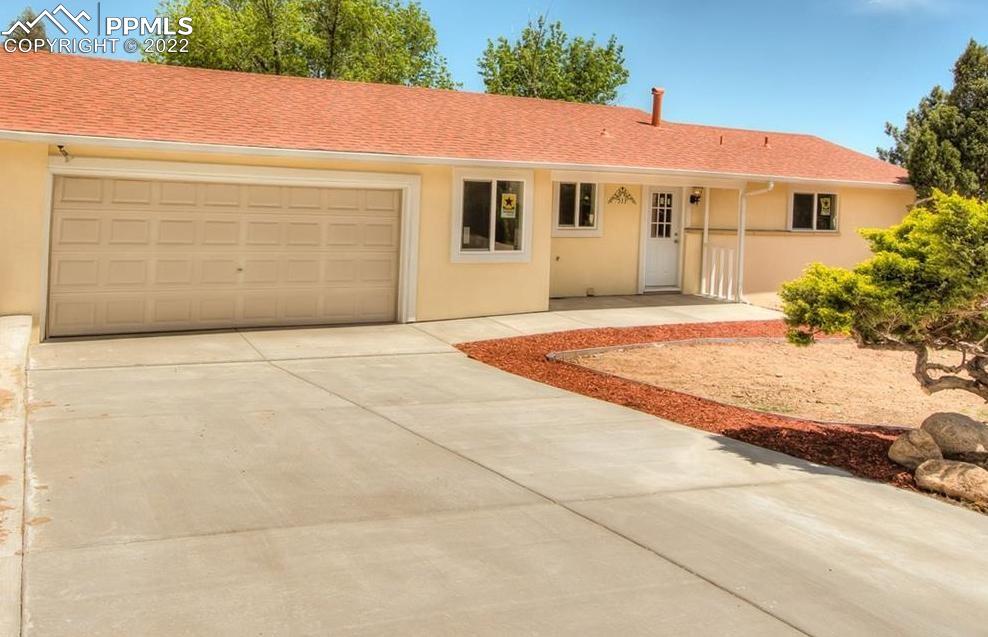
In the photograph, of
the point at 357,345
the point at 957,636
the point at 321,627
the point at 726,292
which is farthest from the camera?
the point at 726,292

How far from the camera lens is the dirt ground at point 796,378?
1102cm

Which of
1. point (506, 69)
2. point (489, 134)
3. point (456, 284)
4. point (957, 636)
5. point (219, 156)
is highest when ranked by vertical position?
point (506, 69)

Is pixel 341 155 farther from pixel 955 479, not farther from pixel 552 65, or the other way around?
pixel 552 65

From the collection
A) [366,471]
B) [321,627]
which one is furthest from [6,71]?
[321,627]

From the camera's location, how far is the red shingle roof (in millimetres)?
14453

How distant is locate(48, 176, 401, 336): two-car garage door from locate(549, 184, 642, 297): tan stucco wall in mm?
4583

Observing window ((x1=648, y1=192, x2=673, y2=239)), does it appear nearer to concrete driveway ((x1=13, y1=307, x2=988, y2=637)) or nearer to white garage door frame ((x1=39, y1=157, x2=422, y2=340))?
white garage door frame ((x1=39, y1=157, x2=422, y2=340))

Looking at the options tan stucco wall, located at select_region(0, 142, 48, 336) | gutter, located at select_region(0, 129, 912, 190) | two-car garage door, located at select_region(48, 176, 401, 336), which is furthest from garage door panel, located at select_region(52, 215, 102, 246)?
gutter, located at select_region(0, 129, 912, 190)

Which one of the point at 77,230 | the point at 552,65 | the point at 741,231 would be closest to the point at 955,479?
the point at 77,230

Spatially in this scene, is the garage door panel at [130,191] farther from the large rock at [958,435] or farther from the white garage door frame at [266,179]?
the large rock at [958,435]

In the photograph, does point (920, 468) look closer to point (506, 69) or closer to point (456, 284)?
point (456, 284)

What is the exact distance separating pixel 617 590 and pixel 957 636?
1.70 m

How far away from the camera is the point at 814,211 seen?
21.7 m

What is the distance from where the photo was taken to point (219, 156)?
47.4ft
